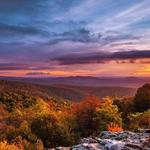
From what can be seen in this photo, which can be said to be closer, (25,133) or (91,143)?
(91,143)

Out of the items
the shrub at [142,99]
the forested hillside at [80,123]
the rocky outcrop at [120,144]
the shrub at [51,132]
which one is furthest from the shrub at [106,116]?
the rocky outcrop at [120,144]

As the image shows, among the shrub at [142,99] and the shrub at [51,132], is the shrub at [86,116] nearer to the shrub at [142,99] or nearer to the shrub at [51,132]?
the shrub at [51,132]

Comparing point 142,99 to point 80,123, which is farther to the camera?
point 142,99

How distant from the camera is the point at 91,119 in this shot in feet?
319

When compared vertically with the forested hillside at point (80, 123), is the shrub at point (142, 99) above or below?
above

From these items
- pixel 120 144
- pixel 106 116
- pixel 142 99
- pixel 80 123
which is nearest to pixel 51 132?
pixel 80 123

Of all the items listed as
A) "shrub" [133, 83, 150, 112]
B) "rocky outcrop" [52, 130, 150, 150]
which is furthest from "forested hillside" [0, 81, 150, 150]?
"rocky outcrop" [52, 130, 150, 150]

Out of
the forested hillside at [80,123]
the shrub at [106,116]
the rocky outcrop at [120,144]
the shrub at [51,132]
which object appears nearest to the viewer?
the rocky outcrop at [120,144]

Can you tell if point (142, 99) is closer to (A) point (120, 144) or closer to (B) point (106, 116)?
(B) point (106, 116)

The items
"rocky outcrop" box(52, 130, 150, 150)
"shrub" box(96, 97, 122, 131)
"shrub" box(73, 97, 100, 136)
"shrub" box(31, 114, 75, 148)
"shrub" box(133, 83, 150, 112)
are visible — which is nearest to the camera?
"rocky outcrop" box(52, 130, 150, 150)

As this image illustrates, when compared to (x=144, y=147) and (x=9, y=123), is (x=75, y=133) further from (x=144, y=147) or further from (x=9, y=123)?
(x=144, y=147)

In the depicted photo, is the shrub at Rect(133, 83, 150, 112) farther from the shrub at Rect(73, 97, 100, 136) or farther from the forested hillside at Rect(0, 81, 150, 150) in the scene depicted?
the shrub at Rect(73, 97, 100, 136)

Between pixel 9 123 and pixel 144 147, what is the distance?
8821 centimetres

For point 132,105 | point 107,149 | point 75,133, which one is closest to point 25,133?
point 75,133
